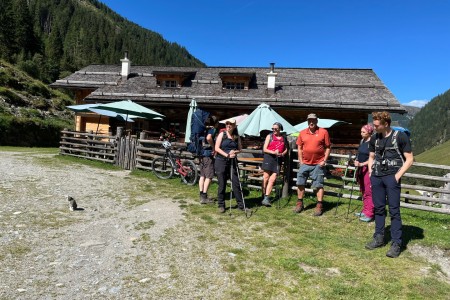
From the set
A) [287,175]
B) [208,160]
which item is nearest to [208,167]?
[208,160]

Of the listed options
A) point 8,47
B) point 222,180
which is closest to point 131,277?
point 222,180

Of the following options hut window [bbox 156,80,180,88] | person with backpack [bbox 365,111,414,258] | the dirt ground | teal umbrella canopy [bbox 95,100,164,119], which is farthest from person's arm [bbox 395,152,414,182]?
hut window [bbox 156,80,180,88]

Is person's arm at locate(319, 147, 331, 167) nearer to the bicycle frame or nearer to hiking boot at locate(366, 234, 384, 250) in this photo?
hiking boot at locate(366, 234, 384, 250)

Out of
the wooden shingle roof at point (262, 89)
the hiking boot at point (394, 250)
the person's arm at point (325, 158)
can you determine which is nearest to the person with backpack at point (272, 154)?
the person's arm at point (325, 158)

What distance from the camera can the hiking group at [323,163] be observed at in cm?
477

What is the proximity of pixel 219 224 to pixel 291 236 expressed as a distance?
55.0 inches

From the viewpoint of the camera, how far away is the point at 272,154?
290 inches

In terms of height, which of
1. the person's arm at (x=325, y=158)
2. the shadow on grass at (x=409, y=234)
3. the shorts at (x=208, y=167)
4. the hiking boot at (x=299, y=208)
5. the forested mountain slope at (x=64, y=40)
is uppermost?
the forested mountain slope at (x=64, y=40)

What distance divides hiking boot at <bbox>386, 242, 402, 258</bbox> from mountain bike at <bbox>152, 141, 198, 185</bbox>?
20.2 ft

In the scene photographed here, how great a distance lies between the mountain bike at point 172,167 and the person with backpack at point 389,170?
5.88 metres

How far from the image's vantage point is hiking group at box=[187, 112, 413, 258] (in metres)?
4.77

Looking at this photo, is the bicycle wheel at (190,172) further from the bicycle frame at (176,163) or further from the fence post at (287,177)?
the fence post at (287,177)

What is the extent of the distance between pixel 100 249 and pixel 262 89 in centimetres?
1694

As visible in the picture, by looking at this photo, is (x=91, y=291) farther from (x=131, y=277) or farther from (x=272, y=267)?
(x=272, y=267)
